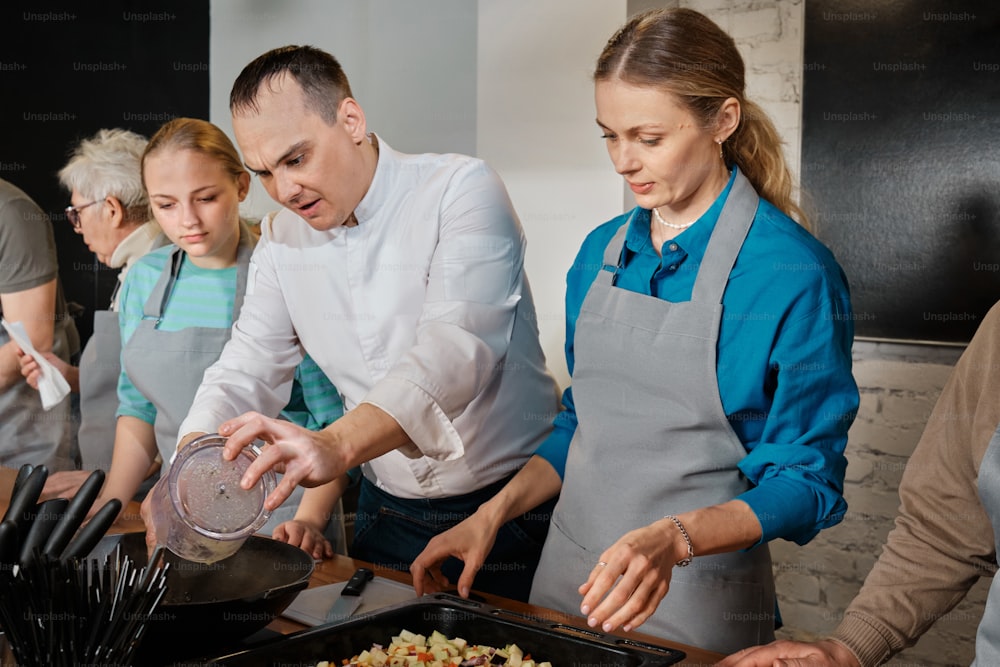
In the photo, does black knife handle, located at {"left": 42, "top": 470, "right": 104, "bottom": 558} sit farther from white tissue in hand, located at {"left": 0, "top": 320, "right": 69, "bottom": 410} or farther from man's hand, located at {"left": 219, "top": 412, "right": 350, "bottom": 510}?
white tissue in hand, located at {"left": 0, "top": 320, "right": 69, "bottom": 410}

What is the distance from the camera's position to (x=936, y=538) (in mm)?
1304

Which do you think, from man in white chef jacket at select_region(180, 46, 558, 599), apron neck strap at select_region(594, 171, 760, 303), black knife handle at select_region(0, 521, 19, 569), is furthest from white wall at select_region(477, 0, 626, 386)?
black knife handle at select_region(0, 521, 19, 569)

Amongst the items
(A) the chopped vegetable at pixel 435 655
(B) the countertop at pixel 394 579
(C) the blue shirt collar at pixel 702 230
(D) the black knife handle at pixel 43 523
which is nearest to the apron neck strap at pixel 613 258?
(C) the blue shirt collar at pixel 702 230

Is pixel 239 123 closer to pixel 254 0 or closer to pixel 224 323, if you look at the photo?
pixel 224 323

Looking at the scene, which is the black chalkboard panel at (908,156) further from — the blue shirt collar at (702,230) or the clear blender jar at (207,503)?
the clear blender jar at (207,503)

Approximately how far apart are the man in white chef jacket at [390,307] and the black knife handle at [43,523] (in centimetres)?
51

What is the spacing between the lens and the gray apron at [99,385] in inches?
115

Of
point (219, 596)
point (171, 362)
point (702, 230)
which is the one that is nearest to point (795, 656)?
point (702, 230)

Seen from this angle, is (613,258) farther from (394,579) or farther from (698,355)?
(394,579)

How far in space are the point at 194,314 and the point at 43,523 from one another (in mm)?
1361

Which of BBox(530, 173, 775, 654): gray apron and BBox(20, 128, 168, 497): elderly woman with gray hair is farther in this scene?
BBox(20, 128, 168, 497): elderly woman with gray hair

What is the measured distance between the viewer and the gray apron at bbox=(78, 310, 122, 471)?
2.93 m

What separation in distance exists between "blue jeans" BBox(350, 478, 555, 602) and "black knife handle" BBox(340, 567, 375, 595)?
13.6 inches

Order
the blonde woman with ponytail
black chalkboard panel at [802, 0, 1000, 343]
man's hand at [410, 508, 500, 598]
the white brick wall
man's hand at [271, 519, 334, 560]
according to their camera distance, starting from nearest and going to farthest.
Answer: the blonde woman with ponytail, man's hand at [410, 508, 500, 598], man's hand at [271, 519, 334, 560], black chalkboard panel at [802, 0, 1000, 343], the white brick wall
